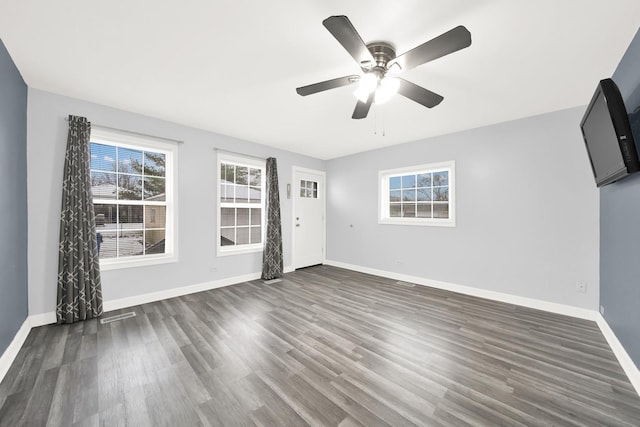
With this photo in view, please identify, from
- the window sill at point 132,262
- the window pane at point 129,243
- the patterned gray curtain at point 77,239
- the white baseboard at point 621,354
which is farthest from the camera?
the window pane at point 129,243

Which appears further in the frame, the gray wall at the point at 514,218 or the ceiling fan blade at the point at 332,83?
the gray wall at the point at 514,218

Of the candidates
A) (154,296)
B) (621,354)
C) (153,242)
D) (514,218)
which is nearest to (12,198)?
(153,242)

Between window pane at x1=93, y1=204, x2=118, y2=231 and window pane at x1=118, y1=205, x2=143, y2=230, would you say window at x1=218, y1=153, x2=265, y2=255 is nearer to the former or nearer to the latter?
window pane at x1=118, y1=205, x2=143, y2=230

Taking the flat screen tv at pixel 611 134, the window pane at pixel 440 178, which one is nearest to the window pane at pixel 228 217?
the window pane at pixel 440 178

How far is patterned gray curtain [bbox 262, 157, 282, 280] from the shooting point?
14.7ft

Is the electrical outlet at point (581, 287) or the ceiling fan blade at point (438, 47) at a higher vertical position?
the ceiling fan blade at point (438, 47)

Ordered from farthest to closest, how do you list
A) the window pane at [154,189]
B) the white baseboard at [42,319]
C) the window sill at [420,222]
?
1. the window sill at [420,222]
2. the window pane at [154,189]
3. the white baseboard at [42,319]

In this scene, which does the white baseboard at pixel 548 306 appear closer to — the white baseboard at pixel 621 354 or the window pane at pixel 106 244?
the white baseboard at pixel 621 354

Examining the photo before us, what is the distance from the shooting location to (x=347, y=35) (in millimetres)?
1438

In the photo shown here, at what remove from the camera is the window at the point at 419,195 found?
4.00m

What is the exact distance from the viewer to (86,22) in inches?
66.4

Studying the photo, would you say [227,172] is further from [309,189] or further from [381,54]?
[381,54]

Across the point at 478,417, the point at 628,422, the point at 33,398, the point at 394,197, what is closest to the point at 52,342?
the point at 33,398

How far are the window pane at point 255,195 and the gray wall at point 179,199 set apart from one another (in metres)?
0.50
